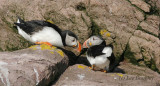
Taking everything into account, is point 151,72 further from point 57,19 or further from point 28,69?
point 28,69

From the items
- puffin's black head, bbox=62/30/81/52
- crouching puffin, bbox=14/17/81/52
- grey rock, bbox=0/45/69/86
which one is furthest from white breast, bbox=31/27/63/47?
grey rock, bbox=0/45/69/86

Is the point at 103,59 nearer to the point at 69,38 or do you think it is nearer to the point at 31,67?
the point at 69,38

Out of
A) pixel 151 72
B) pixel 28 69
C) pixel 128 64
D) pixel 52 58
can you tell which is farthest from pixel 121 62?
pixel 28 69

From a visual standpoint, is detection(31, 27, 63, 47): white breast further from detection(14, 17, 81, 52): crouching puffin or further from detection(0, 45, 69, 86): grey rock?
detection(0, 45, 69, 86): grey rock

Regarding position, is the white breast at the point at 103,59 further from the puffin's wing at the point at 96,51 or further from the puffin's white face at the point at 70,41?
the puffin's white face at the point at 70,41

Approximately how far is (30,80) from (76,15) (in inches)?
106

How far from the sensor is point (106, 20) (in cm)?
571

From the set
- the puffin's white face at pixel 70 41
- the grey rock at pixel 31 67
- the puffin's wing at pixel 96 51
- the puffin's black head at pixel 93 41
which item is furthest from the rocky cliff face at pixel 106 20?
the grey rock at pixel 31 67

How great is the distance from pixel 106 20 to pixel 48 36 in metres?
1.72

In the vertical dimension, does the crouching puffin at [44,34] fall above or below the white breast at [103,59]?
above

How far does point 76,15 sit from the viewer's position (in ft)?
18.6

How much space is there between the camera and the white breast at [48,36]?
4727 millimetres

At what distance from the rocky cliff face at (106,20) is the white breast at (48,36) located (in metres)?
1.05

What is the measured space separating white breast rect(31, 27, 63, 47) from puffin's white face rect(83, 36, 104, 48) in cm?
93
